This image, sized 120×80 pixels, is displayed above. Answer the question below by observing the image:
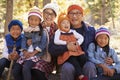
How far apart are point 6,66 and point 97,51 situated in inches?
67.7

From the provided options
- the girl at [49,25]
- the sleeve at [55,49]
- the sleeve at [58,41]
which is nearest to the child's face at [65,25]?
the sleeve at [58,41]

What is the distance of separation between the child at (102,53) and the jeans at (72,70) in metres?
0.24

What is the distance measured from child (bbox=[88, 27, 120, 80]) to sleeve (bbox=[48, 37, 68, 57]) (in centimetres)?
48

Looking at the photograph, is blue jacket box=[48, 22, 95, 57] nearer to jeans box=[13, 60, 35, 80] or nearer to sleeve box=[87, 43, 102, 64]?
sleeve box=[87, 43, 102, 64]

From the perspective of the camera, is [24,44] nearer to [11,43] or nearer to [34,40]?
[34,40]

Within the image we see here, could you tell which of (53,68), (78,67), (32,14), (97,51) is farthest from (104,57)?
(32,14)

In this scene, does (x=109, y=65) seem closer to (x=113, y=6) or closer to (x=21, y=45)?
(x=21, y=45)

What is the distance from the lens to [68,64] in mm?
4773

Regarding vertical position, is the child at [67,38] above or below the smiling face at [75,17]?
below

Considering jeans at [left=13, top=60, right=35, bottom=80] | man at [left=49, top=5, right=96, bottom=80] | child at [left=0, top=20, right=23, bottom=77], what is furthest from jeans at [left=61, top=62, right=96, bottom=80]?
child at [left=0, top=20, right=23, bottom=77]

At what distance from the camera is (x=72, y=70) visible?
4.72 m

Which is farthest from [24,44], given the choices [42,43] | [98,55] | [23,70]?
[98,55]

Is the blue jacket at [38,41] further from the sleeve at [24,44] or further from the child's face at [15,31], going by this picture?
the child's face at [15,31]

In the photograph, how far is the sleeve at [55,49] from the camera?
4.96 meters
